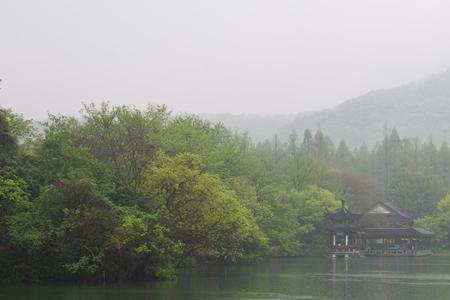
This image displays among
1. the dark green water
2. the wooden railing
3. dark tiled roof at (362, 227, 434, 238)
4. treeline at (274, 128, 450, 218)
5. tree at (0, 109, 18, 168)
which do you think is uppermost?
treeline at (274, 128, 450, 218)

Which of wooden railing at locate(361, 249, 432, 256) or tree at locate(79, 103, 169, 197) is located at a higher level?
tree at locate(79, 103, 169, 197)

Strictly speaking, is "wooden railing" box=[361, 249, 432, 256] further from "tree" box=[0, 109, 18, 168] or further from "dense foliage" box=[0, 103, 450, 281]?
"tree" box=[0, 109, 18, 168]

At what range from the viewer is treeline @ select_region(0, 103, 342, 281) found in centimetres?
3847

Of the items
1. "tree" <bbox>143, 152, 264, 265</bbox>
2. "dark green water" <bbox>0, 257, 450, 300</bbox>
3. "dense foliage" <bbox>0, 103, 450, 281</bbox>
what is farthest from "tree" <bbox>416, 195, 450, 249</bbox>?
"tree" <bbox>143, 152, 264, 265</bbox>

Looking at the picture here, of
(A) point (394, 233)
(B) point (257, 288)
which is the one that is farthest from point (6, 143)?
(A) point (394, 233)

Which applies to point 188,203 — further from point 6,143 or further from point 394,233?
point 394,233

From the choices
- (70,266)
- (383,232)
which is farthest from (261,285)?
(383,232)

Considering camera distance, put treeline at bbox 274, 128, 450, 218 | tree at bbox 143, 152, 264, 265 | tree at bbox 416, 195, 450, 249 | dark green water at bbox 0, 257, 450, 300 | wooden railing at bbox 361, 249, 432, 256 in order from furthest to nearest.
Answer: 1. treeline at bbox 274, 128, 450, 218
2. tree at bbox 416, 195, 450, 249
3. wooden railing at bbox 361, 249, 432, 256
4. tree at bbox 143, 152, 264, 265
5. dark green water at bbox 0, 257, 450, 300

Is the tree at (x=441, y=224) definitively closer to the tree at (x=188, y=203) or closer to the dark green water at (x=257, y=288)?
the dark green water at (x=257, y=288)

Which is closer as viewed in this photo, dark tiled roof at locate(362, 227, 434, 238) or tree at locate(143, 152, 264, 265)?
tree at locate(143, 152, 264, 265)

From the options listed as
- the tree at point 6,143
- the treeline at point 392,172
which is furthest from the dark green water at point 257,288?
the treeline at point 392,172

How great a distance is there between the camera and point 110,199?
43.4 m

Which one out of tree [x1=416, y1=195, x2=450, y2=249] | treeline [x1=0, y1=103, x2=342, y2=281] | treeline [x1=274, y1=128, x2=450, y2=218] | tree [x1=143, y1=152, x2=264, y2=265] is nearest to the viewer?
treeline [x1=0, y1=103, x2=342, y2=281]

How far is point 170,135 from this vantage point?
5350 centimetres
